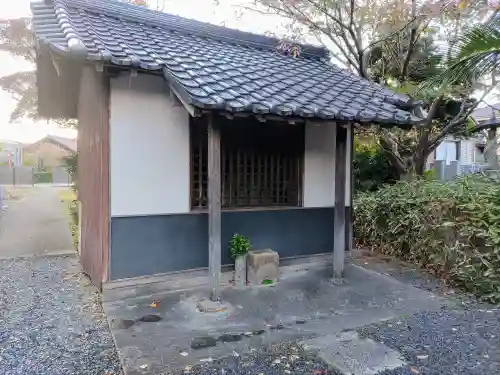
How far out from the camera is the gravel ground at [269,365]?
3342 mm

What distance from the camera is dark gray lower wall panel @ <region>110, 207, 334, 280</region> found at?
17.6 ft

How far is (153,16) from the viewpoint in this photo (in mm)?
7133

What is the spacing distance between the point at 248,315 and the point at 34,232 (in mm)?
8925

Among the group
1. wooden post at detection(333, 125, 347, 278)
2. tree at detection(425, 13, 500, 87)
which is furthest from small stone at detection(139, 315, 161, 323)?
tree at detection(425, 13, 500, 87)

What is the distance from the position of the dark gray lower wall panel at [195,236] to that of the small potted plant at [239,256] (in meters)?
0.29

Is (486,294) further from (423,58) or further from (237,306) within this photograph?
(423,58)

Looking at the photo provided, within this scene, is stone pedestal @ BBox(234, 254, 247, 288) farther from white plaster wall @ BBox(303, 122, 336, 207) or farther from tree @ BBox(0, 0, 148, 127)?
tree @ BBox(0, 0, 148, 127)

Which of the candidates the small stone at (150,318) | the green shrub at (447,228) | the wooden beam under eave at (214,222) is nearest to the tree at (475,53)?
the green shrub at (447,228)

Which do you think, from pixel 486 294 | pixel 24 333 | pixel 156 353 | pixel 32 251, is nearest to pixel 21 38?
pixel 32 251

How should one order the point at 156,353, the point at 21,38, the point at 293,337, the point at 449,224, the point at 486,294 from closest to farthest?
the point at 156,353 → the point at 293,337 → the point at 486,294 → the point at 449,224 → the point at 21,38

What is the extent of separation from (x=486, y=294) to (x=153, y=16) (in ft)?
23.2

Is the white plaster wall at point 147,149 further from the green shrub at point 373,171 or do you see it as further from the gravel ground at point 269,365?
the green shrub at point 373,171

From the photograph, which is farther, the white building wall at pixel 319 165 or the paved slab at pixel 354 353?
the white building wall at pixel 319 165

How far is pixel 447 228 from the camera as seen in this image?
606cm
